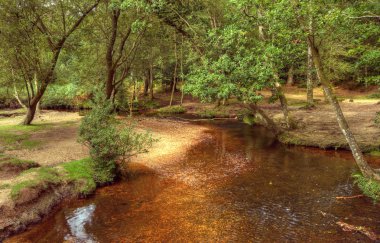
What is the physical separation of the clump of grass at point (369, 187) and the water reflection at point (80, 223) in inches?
427

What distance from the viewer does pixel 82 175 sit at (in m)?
14.2

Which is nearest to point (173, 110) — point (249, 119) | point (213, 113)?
point (213, 113)

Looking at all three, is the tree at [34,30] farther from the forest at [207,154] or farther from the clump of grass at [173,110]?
the clump of grass at [173,110]

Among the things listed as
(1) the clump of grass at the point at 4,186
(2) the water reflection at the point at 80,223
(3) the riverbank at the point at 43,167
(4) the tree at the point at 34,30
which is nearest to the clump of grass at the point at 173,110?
(3) the riverbank at the point at 43,167

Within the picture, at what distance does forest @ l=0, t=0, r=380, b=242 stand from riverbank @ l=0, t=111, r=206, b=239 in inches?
2.5

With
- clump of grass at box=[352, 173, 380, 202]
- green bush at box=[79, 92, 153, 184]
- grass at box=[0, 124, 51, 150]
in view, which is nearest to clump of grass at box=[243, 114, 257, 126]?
clump of grass at box=[352, 173, 380, 202]

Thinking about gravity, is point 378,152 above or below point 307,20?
below

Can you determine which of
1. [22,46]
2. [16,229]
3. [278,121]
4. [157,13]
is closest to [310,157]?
[278,121]

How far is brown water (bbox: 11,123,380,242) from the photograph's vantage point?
9.88 metres

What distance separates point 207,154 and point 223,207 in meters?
8.58

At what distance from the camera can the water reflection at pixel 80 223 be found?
9.80 meters

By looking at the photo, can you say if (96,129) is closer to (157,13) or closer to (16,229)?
(16,229)

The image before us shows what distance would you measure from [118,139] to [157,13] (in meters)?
11.3

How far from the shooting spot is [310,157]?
19.0m
